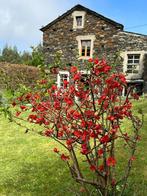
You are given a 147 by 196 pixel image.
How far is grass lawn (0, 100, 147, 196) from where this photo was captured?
6733 mm

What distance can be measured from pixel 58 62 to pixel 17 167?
3.75 meters

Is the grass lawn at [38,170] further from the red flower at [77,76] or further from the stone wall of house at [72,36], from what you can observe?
the stone wall of house at [72,36]

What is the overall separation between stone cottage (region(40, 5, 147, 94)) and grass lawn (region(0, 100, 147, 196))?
17012 mm

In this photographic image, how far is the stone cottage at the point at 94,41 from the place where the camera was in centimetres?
2789

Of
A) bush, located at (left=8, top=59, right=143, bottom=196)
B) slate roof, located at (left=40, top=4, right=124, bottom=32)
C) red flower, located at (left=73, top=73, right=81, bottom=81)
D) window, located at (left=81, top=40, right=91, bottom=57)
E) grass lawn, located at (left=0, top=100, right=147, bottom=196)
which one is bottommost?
grass lawn, located at (left=0, top=100, right=147, bottom=196)

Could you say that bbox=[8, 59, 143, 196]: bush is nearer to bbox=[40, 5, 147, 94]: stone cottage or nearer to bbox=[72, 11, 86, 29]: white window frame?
bbox=[40, 5, 147, 94]: stone cottage

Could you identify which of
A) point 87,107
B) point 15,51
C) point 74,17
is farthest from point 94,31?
point 15,51

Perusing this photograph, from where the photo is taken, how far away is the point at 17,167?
321 inches

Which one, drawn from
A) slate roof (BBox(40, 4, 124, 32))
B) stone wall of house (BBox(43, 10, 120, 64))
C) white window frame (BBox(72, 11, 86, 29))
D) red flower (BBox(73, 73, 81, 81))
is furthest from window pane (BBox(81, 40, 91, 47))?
red flower (BBox(73, 73, 81, 81))

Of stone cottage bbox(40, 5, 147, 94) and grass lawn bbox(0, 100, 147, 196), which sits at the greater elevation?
stone cottage bbox(40, 5, 147, 94)

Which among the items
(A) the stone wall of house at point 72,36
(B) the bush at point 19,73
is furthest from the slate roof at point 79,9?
(B) the bush at point 19,73

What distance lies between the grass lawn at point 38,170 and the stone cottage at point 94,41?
17.0m

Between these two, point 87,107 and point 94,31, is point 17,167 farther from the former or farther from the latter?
point 94,31

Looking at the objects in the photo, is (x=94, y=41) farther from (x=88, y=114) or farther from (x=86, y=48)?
(x=88, y=114)
